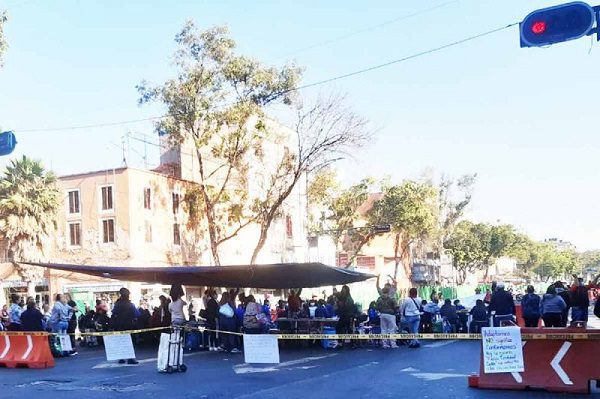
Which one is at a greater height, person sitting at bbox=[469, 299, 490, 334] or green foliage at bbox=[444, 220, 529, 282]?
green foliage at bbox=[444, 220, 529, 282]

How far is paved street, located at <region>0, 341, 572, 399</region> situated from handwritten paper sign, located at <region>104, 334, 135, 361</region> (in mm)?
360

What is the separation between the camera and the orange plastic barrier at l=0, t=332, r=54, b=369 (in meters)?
16.0

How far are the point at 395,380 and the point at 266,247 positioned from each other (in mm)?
40087

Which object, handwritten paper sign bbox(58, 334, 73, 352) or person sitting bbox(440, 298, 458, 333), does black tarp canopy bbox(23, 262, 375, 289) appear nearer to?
handwritten paper sign bbox(58, 334, 73, 352)

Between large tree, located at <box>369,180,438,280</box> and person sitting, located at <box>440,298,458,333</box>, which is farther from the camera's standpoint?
large tree, located at <box>369,180,438,280</box>

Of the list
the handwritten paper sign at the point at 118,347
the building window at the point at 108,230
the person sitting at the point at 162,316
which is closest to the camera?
the handwritten paper sign at the point at 118,347

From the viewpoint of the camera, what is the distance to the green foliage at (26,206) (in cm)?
3647

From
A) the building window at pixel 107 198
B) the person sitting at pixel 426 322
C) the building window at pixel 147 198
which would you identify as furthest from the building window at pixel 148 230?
the person sitting at pixel 426 322

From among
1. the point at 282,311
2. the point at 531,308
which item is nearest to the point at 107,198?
the point at 282,311

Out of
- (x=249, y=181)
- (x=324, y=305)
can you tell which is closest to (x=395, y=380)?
(x=324, y=305)

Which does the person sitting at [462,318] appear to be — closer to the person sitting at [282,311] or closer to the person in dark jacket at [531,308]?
the person in dark jacket at [531,308]

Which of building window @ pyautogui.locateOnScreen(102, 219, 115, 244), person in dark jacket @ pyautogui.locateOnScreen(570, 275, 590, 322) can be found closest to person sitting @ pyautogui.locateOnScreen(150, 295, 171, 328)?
person in dark jacket @ pyautogui.locateOnScreen(570, 275, 590, 322)

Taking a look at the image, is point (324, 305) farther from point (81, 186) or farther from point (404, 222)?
point (404, 222)

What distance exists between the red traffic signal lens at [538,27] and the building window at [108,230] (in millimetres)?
34513
